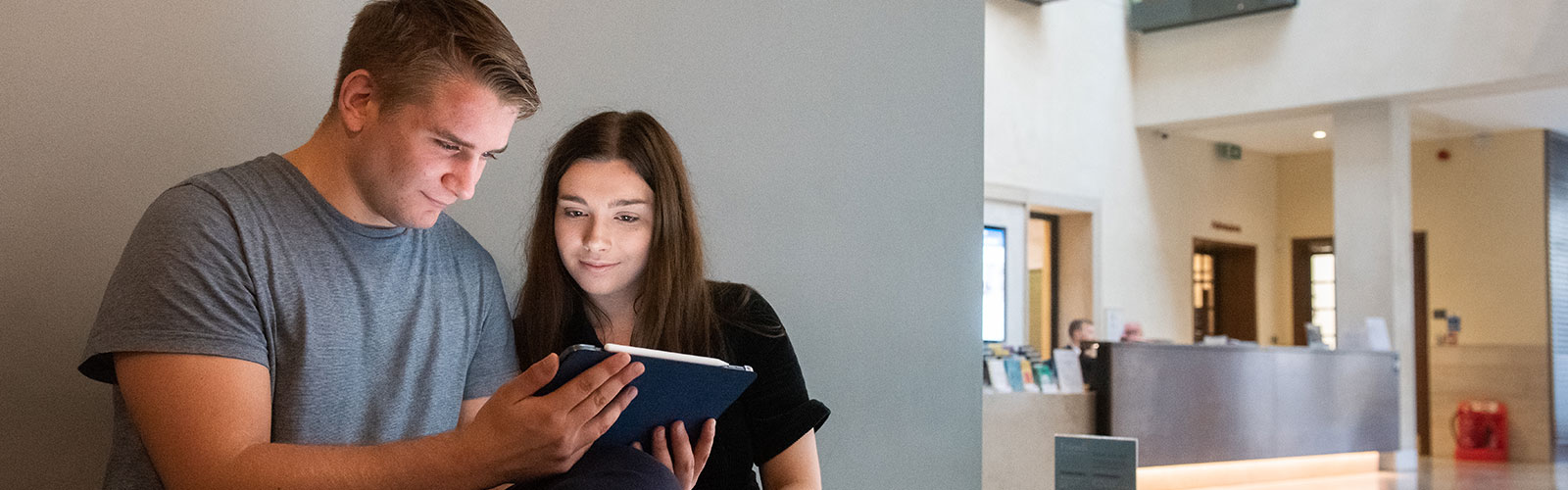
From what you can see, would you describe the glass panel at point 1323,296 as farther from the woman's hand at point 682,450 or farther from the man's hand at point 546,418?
the man's hand at point 546,418

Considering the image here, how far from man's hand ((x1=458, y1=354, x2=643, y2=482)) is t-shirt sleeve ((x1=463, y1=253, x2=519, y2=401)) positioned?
0.34 m

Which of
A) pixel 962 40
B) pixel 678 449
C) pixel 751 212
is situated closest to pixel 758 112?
pixel 751 212

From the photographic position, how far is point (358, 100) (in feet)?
4.42

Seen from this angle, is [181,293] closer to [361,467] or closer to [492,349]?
[361,467]

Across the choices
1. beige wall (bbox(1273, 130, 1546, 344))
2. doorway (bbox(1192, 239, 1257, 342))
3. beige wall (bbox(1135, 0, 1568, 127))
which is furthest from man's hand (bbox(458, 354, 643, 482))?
doorway (bbox(1192, 239, 1257, 342))

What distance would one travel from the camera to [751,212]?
Answer: 7.11ft

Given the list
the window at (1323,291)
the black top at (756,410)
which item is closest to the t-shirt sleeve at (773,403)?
the black top at (756,410)

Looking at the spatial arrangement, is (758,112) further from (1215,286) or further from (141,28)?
(1215,286)

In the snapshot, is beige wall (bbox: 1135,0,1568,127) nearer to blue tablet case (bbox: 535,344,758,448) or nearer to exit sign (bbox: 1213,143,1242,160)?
exit sign (bbox: 1213,143,1242,160)

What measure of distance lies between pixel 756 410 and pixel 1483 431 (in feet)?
40.0

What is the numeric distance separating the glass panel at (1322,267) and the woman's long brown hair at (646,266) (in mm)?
13412

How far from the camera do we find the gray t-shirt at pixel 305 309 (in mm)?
1196

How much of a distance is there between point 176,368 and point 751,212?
1135 mm

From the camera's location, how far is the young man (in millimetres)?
1170
